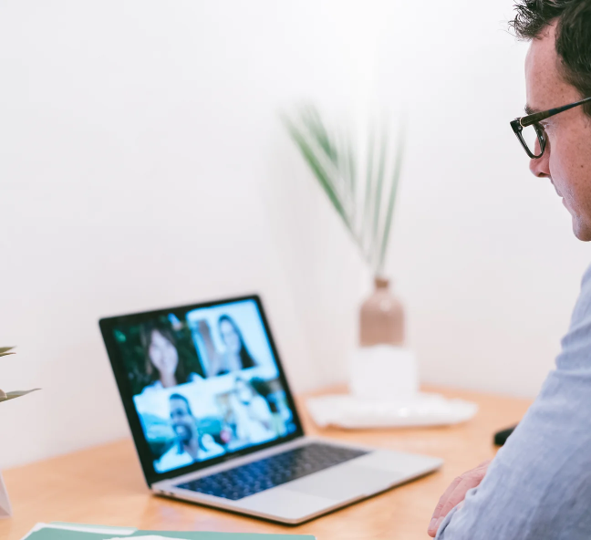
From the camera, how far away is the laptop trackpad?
949 mm

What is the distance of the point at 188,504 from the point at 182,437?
13 cm

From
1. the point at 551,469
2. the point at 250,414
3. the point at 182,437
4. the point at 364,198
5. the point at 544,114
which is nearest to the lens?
the point at 551,469

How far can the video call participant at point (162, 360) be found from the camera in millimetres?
1082

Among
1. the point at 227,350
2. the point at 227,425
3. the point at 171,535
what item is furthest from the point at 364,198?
the point at 171,535

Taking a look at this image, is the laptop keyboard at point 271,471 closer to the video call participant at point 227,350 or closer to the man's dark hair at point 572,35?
the video call participant at point 227,350

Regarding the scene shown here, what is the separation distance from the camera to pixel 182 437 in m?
1.07

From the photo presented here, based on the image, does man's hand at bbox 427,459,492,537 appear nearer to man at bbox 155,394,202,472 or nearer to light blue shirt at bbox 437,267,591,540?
light blue shirt at bbox 437,267,591,540

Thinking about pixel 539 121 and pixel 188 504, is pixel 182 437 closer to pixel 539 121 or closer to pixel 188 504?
pixel 188 504

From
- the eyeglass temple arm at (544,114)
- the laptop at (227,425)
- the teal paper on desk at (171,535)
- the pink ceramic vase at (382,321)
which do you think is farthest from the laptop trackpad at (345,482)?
the eyeglass temple arm at (544,114)

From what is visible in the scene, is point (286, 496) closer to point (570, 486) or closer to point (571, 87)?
point (570, 486)

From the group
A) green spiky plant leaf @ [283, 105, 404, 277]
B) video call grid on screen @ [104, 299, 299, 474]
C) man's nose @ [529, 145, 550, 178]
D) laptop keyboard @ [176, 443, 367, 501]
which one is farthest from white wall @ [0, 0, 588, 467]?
man's nose @ [529, 145, 550, 178]

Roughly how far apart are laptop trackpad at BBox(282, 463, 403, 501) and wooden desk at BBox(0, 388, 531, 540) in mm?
15

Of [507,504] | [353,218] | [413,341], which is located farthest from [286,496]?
[413,341]

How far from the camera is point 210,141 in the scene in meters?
1.39
